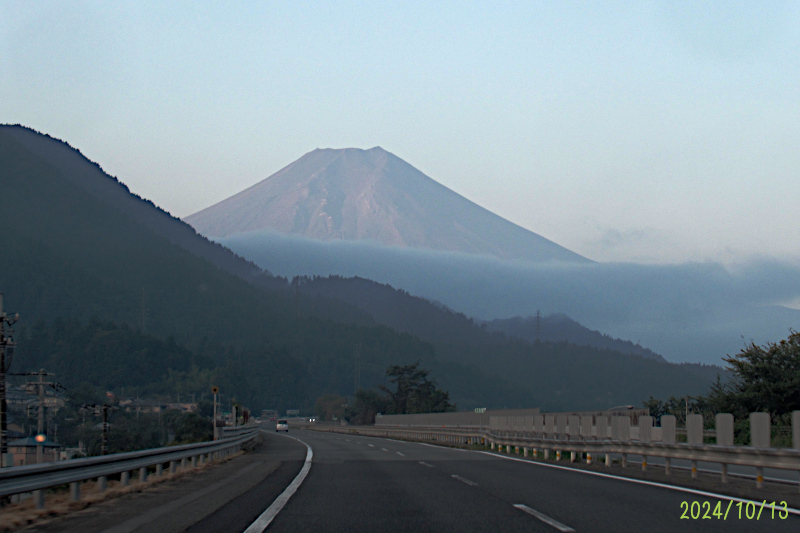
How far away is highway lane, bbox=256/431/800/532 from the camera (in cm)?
922

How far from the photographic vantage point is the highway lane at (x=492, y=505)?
9219 millimetres

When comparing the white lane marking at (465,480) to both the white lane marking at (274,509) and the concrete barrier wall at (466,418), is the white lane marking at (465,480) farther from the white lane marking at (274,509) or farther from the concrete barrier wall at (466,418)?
the concrete barrier wall at (466,418)

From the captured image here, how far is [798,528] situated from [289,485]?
879cm

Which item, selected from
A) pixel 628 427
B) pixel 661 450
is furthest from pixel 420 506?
pixel 628 427

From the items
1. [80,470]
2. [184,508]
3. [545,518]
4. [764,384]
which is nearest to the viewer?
[545,518]

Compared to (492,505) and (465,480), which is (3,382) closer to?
(465,480)

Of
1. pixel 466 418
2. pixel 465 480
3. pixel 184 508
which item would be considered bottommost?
pixel 466 418

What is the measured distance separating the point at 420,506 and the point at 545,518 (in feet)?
7.09

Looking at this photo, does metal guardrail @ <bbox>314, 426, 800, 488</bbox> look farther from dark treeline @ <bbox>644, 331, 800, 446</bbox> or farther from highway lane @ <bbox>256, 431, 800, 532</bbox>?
dark treeline @ <bbox>644, 331, 800, 446</bbox>

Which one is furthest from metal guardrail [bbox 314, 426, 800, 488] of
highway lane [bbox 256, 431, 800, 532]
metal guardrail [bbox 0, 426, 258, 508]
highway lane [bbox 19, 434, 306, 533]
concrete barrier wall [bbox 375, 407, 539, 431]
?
metal guardrail [bbox 0, 426, 258, 508]

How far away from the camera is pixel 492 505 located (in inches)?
435

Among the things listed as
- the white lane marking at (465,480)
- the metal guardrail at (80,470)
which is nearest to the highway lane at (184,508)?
the metal guardrail at (80,470)

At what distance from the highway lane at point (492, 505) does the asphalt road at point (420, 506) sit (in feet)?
0.04

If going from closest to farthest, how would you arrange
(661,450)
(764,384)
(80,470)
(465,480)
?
(80,470), (465,480), (661,450), (764,384)
